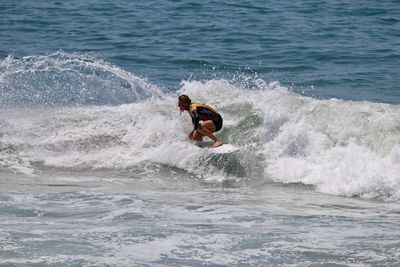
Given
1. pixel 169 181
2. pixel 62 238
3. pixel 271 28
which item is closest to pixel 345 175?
pixel 169 181

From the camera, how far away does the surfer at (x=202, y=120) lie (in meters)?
13.2

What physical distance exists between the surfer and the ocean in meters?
0.24

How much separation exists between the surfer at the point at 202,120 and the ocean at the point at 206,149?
9.3 inches

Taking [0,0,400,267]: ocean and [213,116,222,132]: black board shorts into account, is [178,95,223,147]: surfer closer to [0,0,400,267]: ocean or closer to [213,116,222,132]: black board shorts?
[213,116,222,132]: black board shorts

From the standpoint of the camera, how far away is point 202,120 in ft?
43.8

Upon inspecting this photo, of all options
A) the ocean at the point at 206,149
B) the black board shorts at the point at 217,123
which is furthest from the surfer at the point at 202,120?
the ocean at the point at 206,149

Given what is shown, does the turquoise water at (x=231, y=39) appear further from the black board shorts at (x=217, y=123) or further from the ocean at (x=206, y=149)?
the black board shorts at (x=217, y=123)

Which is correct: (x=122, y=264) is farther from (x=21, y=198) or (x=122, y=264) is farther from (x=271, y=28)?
(x=271, y=28)

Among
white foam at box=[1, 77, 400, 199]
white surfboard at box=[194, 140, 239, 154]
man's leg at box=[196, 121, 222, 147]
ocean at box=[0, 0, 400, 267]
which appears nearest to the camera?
ocean at box=[0, 0, 400, 267]

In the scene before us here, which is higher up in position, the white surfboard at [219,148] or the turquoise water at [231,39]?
the turquoise water at [231,39]

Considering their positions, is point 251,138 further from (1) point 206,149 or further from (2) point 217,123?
(1) point 206,149

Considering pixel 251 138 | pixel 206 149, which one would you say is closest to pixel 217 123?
pixel 206 149

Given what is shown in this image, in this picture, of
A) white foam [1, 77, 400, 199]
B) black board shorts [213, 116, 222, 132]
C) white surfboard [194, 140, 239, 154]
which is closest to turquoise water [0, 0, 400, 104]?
white foam [1, 77, 400, 199]

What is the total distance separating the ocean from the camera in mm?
8352
